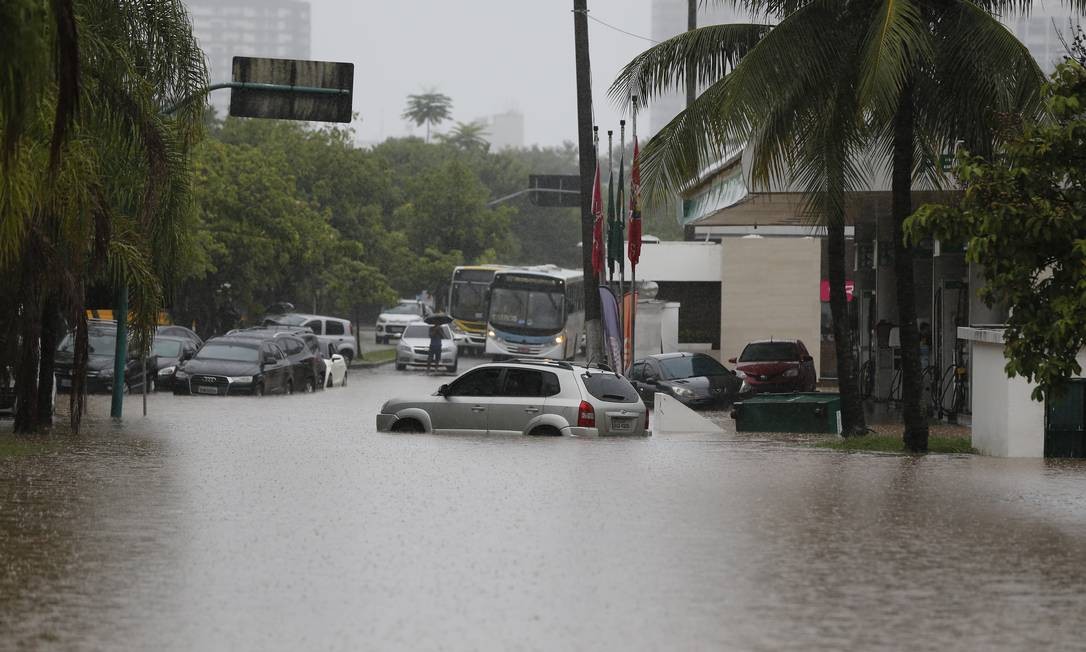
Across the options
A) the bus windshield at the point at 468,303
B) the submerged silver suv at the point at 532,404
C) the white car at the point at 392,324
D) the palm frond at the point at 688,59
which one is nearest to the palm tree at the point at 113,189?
the submerged silver suv at the point at 532,404

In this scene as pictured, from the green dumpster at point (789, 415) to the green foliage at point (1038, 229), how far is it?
12.3 metres

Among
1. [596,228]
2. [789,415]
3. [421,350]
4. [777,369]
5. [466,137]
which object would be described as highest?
[466,137]

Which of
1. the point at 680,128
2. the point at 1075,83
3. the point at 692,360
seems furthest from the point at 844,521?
the point at 692,360

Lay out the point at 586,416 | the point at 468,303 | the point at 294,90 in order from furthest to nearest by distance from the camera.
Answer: the point at 468,303 < the point at 294,90 < the point at 586,416

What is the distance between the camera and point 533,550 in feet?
40.2

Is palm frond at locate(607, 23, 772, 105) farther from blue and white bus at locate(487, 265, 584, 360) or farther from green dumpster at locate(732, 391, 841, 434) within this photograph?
blue and white bus at locate(487, 265, 584, 360)

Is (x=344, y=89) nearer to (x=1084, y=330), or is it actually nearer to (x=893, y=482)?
(x=893, y=482)

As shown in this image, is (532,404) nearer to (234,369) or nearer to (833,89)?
(833,89)

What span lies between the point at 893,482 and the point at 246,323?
44.2 metres

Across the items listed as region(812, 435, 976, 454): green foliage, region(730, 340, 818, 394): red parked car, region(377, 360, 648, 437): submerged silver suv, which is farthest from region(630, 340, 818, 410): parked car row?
region(377, 360, 648, 437): submerged silver suv

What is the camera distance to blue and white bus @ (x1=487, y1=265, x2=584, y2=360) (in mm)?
58125

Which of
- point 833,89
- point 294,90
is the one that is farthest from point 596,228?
point 833,89

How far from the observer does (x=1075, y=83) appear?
49.4 ft

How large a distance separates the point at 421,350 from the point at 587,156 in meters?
22.6
